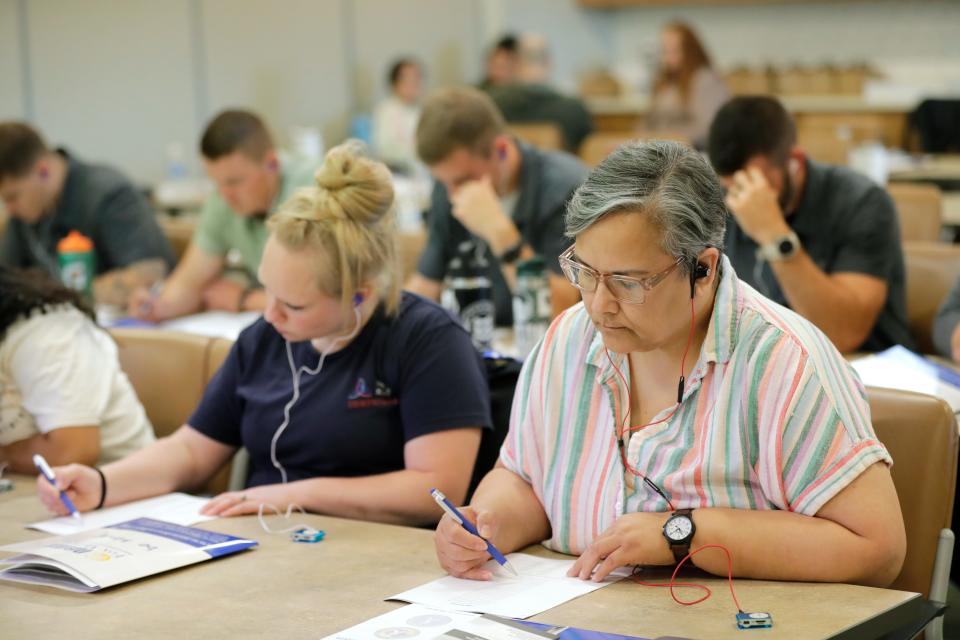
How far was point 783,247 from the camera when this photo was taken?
2.98m

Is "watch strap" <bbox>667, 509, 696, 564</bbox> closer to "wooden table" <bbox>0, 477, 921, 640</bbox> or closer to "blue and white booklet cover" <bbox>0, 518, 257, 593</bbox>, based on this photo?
"wooden table" <bbox>0, 477, 921, 640</bbox>

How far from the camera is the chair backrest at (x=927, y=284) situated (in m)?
3.30

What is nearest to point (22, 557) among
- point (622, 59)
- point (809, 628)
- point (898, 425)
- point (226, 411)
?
point (226, 411)

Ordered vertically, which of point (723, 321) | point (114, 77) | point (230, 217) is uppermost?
point (114, 77)

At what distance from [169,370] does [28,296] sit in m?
0.40

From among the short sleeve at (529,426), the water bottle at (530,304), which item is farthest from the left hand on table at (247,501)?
the water bottle at (530,304)

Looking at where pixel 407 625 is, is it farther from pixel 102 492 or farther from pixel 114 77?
pixel 114 77

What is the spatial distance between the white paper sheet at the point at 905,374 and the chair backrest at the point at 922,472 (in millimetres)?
490

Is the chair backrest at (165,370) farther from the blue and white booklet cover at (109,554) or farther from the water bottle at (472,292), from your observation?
the blue and white booklet cover at (109,554)

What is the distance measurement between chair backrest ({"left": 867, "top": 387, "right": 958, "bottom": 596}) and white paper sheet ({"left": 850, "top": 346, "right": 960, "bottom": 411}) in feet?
1.61

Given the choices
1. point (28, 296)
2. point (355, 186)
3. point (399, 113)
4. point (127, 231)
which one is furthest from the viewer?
point (399, 113)

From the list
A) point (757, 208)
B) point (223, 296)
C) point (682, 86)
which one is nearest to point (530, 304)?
point (757, 208)

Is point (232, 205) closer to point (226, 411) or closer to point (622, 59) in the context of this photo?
point (226, 411)

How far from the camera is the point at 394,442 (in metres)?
2.30
